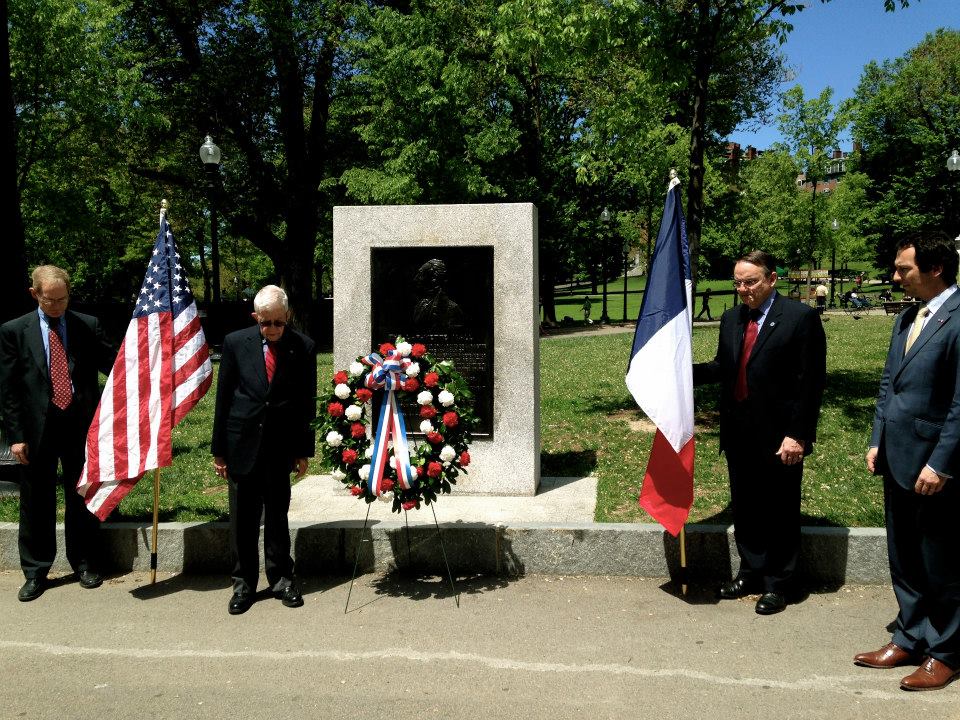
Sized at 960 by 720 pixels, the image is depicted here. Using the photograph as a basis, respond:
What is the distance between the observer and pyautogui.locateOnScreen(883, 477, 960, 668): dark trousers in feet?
14.3

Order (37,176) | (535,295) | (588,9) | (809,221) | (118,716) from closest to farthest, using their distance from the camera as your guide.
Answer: (118,716) → (535,295) → (588,9) → (37,176) → (809,221)

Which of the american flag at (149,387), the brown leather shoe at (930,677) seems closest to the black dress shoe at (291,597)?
the american flag at (149,387)

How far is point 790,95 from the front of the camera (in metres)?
27.0

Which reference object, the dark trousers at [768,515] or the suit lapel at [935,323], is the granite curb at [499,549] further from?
the suit lapel at [935,323]

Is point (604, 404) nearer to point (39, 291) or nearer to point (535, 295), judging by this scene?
point (535, 295)

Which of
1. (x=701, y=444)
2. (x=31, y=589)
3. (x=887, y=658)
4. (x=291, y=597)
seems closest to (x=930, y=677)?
(x=887, y=658)

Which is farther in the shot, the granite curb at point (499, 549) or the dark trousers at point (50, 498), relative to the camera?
the dark trousers at point (50, 498)

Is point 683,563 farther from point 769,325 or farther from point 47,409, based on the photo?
point 47,409

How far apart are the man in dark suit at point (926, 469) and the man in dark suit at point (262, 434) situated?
3.61m

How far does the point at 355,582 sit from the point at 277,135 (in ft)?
79.6

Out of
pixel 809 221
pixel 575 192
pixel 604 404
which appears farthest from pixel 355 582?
pixel 575 192

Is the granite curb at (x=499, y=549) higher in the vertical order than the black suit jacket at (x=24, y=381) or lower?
lower

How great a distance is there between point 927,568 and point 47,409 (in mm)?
5596

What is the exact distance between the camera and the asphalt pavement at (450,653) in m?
4.21
